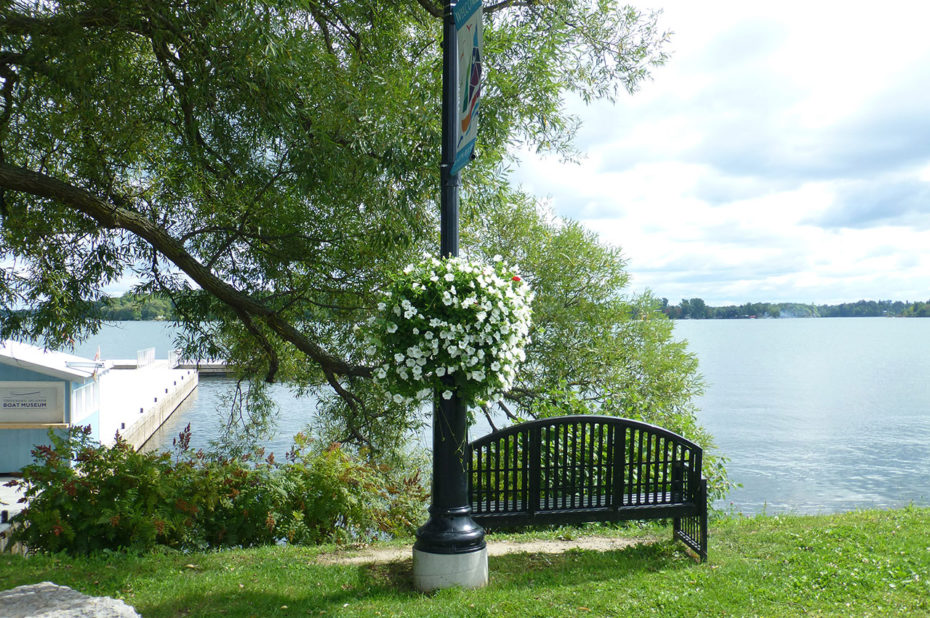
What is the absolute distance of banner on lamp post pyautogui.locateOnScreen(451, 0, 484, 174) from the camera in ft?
14.2

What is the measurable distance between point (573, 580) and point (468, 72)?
12.1ft

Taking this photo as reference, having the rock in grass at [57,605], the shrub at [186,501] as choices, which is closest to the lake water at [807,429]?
the shrub at [186,501]

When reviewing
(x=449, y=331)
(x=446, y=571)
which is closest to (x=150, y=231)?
(x=449, y=331)

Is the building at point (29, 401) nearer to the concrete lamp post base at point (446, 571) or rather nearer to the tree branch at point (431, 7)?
the tree branch at point (431, 7)

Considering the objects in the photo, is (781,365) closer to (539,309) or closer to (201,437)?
(201,437)

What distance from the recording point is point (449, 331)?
4.75 metres

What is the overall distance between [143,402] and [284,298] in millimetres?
30050

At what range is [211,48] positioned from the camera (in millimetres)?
6430

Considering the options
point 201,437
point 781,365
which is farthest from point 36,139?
point 781,365

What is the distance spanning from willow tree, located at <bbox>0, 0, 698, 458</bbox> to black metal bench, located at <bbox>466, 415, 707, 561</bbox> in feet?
7.38

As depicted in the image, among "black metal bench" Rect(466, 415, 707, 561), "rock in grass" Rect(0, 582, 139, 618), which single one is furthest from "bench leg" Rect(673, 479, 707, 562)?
"rock in grass" Rect(0, 582, 139, 618)

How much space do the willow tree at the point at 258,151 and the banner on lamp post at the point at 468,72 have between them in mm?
1893

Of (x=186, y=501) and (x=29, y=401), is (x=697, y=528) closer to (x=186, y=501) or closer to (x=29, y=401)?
(x=186, y=501)

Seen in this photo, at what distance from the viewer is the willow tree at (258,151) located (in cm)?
668
